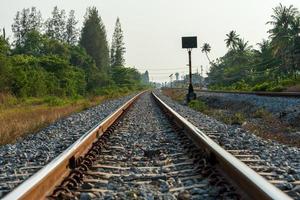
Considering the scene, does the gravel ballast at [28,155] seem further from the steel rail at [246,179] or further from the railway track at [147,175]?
the steel rail at [246,179]

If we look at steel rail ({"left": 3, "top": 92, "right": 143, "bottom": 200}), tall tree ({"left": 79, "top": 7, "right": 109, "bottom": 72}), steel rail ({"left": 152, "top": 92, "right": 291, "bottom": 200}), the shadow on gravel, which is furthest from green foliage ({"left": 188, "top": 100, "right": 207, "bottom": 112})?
tall tree ({"left": 79, "top": 7, "right": 109, "bottom": 72})

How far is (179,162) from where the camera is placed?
536 centimetres

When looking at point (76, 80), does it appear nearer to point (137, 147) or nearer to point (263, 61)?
point (263, 61)

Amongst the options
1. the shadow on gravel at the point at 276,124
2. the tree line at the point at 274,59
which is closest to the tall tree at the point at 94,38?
the tree line at the point at 274,59

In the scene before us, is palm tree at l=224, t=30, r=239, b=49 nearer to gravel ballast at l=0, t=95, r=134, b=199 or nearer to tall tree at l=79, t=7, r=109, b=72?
tall tree at l=79, t=7, r=109, b=72

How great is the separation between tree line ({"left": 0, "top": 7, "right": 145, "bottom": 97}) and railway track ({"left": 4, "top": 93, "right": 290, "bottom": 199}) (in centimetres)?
2761

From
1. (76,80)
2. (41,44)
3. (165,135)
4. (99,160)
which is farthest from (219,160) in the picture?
(41,44)

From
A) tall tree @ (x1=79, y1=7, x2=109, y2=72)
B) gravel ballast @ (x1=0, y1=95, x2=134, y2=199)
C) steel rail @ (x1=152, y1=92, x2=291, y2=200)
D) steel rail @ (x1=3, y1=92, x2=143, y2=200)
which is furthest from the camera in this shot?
tall tree @ (x1=79, y1=7, x2=109, y2=72)

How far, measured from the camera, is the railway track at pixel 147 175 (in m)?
3.49

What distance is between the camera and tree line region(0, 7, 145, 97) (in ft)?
119

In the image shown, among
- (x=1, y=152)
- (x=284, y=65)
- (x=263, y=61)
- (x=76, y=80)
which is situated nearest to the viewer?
(x=1, y=152)

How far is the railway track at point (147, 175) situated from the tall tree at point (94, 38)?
84118mm

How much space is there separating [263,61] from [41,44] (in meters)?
41.5

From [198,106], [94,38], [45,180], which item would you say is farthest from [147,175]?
[94,38]
